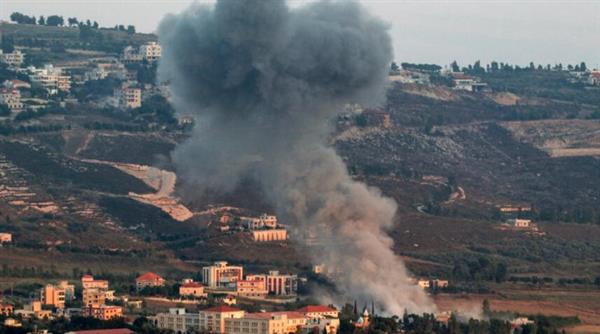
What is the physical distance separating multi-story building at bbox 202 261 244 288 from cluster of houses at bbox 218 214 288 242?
17.5 feet

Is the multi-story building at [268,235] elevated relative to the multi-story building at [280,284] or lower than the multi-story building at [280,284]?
elevated

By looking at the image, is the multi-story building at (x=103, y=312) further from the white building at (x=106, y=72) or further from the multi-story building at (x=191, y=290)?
the white building at (x=106, y=72)

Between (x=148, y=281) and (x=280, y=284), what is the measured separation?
232 inches

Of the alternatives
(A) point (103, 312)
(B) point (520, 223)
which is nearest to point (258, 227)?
(B) point (520, 223)

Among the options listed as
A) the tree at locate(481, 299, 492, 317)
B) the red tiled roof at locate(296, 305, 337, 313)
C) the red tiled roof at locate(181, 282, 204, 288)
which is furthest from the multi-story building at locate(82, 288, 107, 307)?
the tree at locate(481, 299, 492, 317)

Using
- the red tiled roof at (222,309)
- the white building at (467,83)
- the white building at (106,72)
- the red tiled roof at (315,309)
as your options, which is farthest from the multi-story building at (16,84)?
the red tiled roof at (222,309)

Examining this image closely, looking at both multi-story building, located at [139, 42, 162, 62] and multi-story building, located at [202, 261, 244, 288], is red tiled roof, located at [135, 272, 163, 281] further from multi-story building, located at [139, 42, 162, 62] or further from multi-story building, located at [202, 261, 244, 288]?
multi-story building, located at [139, 42, 162, 62]

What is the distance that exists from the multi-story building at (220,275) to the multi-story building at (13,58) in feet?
242

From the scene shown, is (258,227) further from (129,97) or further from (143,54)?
(143,54)

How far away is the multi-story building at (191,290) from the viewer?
109562 millimetres

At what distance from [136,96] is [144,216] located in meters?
40.9

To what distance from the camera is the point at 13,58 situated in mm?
189750

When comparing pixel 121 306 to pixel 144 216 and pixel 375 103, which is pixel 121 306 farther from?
pixel 144 216

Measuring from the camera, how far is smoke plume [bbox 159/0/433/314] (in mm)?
103438
